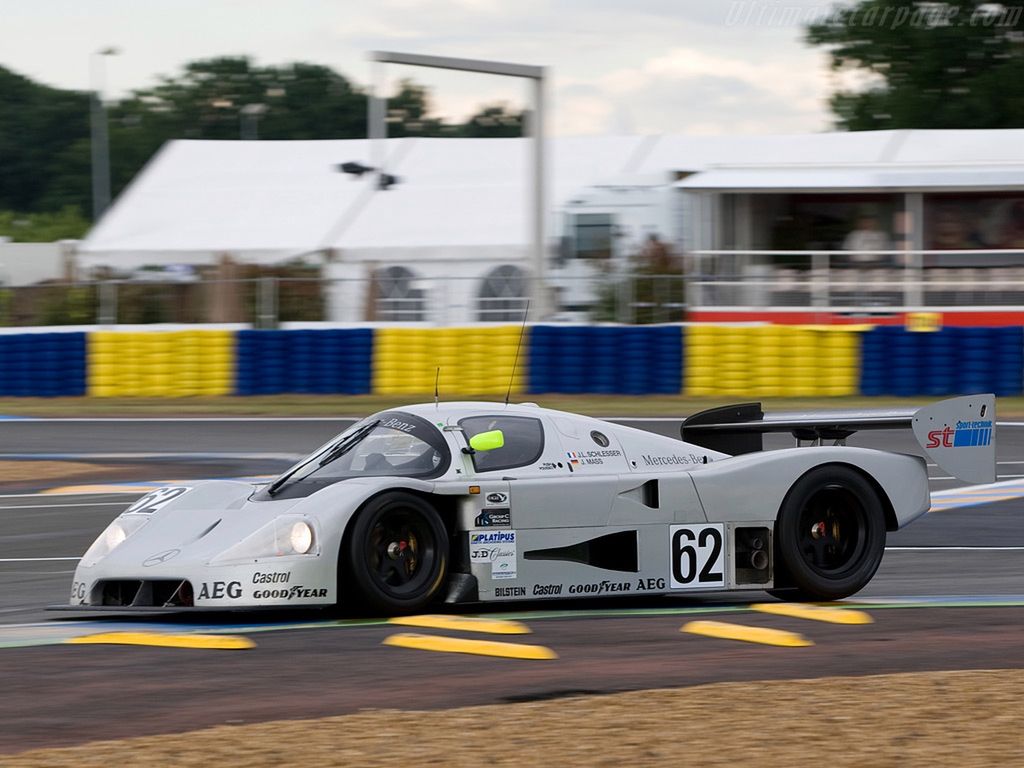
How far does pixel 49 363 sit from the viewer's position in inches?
908

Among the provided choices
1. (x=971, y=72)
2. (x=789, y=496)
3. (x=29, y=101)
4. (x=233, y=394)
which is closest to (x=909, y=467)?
(x=789, y=496)

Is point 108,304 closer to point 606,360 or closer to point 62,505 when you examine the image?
point 606,360

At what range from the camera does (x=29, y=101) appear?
92.6 metres

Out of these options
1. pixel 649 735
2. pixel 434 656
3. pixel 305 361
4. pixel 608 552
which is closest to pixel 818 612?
pixel 608 552

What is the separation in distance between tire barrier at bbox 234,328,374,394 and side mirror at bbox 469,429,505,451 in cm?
1442

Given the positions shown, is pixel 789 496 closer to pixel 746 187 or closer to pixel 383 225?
pixel 746 187

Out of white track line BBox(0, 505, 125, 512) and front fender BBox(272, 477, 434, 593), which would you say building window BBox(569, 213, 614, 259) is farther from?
front fender BBox(272, 477, 434, 593)

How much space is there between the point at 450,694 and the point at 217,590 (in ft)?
6.15

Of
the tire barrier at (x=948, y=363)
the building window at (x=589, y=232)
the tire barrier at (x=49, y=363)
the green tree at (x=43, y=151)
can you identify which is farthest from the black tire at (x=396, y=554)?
the green tree at (x=43, y=151)

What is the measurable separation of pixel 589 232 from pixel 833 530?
17468 mm

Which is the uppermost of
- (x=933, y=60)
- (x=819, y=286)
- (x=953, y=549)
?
(x=933, y=60)

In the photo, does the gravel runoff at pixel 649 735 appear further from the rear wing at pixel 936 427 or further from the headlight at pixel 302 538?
the rear wing at pixel 936 427

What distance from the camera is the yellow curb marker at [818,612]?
7453 mm

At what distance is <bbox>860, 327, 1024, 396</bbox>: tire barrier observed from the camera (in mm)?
20734
